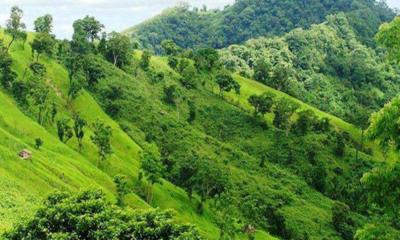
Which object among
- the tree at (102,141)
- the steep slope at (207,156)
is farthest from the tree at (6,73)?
the tree at (102,141)

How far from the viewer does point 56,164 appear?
351ft

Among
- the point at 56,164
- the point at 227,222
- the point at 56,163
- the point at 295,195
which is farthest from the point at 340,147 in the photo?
the point at 56,164

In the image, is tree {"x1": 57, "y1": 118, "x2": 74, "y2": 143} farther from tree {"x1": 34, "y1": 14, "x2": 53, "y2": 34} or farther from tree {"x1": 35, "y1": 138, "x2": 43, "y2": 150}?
tree {"x1": 34, "y1": 14, "x2": 53, "y2": 34}

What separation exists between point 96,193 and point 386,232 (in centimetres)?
2701

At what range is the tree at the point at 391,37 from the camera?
22391mm

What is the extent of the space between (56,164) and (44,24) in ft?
306

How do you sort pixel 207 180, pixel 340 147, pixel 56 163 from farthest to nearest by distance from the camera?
pixel 340 147, pixel 207 180, pixel 56 163

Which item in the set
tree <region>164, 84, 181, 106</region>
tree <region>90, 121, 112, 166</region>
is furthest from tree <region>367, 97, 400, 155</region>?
tree <region>164, 84, 181, 106</region>

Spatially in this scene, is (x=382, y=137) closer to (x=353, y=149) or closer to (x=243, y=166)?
(x=243, y=166)

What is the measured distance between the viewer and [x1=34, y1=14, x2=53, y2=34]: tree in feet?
608

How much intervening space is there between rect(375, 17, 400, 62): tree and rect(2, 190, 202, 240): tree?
21.3m

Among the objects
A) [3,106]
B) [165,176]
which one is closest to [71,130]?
[3,106]

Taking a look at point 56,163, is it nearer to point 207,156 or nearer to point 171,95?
point 207,156

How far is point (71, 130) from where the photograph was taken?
442ft
